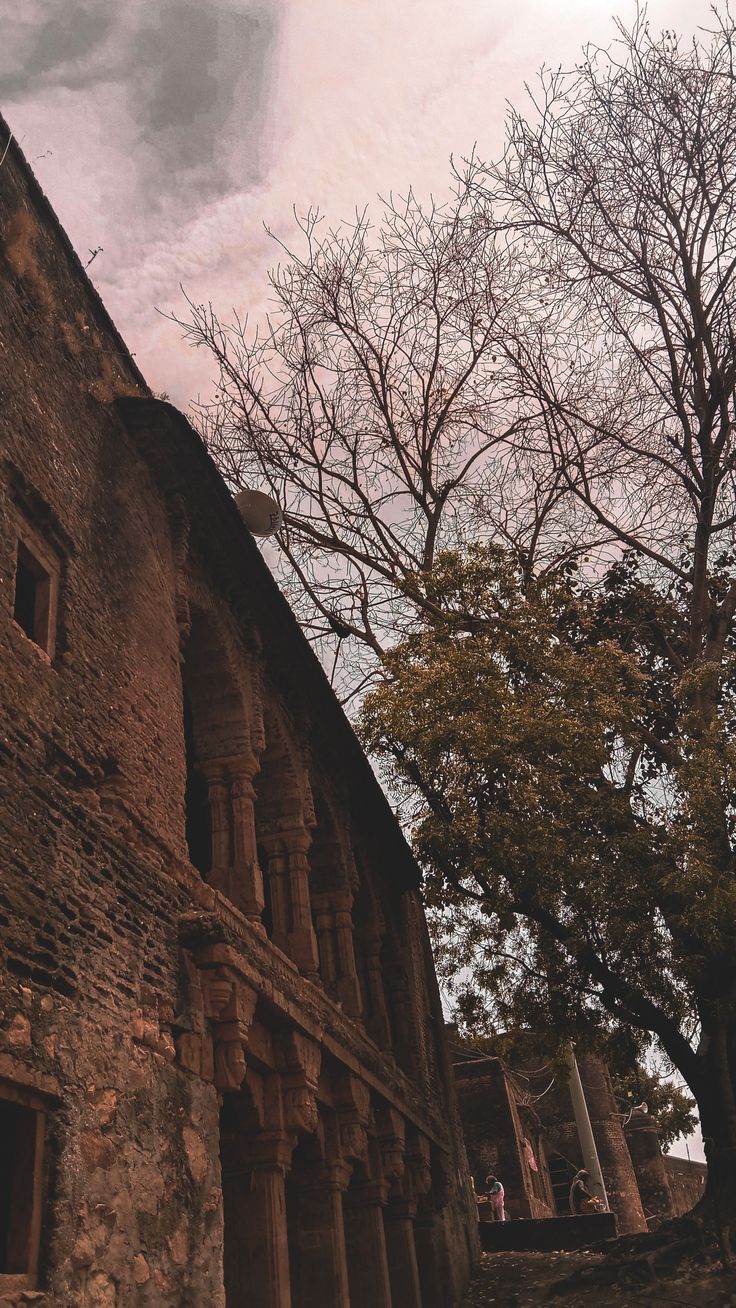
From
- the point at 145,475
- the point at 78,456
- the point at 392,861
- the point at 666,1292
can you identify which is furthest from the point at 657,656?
the point at 78,456

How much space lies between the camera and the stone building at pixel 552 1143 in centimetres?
2816

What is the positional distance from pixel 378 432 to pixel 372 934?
761cm

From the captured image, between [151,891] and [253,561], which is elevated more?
[253,561]

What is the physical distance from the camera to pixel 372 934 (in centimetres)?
1453

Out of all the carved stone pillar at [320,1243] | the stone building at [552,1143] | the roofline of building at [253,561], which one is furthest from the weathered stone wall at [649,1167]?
the carved stone pillar at [320,1243]

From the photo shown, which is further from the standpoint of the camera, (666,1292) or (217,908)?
(666,1292)

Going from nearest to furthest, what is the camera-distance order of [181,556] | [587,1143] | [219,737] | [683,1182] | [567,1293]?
[181,556] < [219,737] < [567,1293] < [587,1143] < [683,1182]

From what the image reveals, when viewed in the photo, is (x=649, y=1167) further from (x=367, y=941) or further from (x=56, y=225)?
(x=56, y=225)

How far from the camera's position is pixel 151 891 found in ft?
22.8

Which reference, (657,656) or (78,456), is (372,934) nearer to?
(657,656)

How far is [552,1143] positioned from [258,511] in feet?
96.0

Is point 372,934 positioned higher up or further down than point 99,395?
further down

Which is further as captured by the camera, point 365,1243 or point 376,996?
point 376,996

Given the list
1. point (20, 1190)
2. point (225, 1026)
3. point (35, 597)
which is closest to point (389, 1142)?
point (225, 1026)
